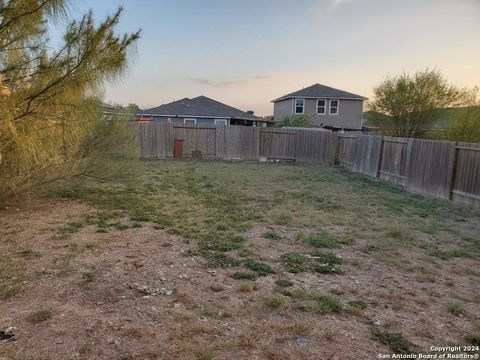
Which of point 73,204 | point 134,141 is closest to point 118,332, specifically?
point 73,204

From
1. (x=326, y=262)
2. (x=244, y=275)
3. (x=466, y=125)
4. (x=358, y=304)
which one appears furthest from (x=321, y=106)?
(x=358, y=304)

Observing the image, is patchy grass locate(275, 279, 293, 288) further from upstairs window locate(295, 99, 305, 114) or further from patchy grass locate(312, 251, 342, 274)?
upstairs window locate(295, 99, 305, 114)

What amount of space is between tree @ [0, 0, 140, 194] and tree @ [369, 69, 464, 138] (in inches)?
507

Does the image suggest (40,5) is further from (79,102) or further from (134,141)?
(134,141)

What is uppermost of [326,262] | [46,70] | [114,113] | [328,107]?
[328,107]

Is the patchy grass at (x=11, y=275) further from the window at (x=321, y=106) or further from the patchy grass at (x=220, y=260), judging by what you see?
the window at (x=321, y=106)

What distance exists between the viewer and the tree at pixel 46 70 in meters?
3.35

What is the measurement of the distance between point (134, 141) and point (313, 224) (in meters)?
4.15

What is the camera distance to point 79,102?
12.6ft

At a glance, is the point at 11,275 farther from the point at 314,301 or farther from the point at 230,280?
the point at 314,301

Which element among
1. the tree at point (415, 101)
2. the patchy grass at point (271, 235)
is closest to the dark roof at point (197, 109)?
the tree at point (415, 101)

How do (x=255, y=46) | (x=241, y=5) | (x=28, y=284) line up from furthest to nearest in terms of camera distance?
1. (x=255, y=46)
2. (x=241, y=5)
3. (x=28, y=284)

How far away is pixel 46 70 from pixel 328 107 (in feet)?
80.8

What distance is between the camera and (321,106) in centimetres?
2627
